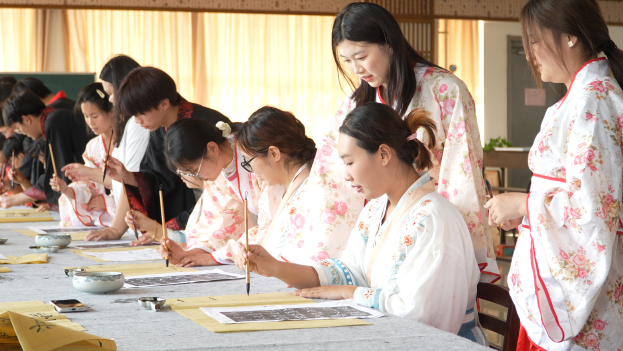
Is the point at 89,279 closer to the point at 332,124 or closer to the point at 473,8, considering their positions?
the point at 332,124

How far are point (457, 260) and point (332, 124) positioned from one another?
82 centimetres

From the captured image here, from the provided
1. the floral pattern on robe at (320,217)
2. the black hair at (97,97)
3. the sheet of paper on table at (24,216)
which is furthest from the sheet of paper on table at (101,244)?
the sheet of paper on table at (24,216)

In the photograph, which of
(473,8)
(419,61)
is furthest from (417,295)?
(473,8)

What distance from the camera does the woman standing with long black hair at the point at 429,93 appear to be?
1753 millimetres

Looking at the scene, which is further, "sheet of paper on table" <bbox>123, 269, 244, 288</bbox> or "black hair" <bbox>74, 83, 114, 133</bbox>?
"black hair" <bbox>74, 83, 114, 133</bbox>

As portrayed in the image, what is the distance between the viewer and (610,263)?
4.33 ft

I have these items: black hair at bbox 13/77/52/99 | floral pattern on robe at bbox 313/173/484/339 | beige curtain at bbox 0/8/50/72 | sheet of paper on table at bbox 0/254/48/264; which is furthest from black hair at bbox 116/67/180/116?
beige curtain at bbox 0/8/50/72

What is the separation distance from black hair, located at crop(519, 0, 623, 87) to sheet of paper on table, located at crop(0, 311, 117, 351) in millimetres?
1107

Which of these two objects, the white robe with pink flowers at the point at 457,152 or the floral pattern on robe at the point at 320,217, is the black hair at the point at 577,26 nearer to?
the white robe with pink flowers at the point at 457,152

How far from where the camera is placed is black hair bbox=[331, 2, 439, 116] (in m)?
1.87

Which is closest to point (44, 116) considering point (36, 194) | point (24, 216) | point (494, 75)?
point (36, 194)

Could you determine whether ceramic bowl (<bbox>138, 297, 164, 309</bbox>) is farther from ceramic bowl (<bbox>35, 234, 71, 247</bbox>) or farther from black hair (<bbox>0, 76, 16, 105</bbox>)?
black hair (<bbox>0, 76, 16, 105</bbox>)

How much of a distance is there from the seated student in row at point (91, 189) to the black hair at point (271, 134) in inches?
52.0

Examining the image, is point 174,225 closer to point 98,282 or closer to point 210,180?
point 210,180
